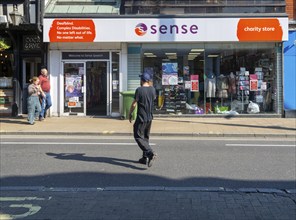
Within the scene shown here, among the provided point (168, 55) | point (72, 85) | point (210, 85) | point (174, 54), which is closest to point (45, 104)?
point (72, 85)

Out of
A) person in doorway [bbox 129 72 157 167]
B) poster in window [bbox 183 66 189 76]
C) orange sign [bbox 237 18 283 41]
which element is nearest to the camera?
person in doorway [bbox 129 72 157 167]

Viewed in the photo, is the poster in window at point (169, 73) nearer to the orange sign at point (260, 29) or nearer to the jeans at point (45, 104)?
the orange sign at point (260, 29)

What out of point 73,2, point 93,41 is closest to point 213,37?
point 93,41

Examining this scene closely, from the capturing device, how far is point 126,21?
55.1ft

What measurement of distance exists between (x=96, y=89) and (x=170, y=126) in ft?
14.9

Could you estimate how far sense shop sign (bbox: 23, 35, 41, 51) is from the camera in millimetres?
17812

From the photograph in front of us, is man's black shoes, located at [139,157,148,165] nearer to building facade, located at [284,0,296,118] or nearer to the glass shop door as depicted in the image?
the glass shop door

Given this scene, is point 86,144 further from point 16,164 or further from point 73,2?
point 73,2

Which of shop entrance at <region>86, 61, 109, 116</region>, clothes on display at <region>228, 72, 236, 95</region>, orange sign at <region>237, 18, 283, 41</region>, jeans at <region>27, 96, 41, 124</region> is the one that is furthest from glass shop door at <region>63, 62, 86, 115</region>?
orange sign at <region>237, 18, 283, 41</region>

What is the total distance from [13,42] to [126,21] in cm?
480

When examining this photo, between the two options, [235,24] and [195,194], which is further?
[235,24]

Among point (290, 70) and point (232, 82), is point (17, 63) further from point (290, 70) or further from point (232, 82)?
point (290, 70)

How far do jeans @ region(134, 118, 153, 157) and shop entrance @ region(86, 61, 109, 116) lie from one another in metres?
9.46

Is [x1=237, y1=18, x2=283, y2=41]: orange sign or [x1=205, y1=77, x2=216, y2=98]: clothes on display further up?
[x1=237, y1=18, x2=283, y2=41]: orange sign
